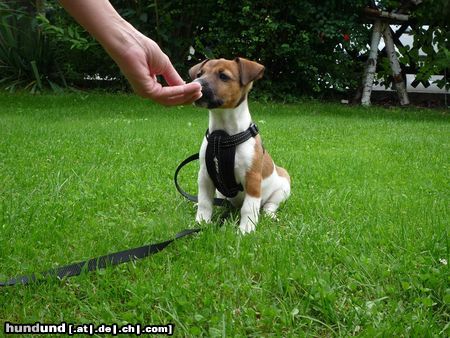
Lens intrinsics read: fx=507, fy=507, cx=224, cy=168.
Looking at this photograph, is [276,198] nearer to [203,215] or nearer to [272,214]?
[272,214]

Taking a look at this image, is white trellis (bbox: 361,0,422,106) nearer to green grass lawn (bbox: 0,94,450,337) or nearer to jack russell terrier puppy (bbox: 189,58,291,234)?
green grass lawn (bbox: 0,94,450,337)

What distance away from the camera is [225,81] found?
3.51 metres

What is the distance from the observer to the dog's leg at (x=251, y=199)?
11.3 ft

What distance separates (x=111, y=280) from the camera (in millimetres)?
2418

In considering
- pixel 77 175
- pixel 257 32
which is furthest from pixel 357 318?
pixel 257 32

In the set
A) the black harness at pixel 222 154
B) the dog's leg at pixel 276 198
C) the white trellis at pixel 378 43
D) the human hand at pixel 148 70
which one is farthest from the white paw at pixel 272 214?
the white trellis at pixel 378 43

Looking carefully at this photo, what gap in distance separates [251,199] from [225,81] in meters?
0.83

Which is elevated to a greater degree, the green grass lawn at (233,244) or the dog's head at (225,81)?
the dog's head at (225,81)

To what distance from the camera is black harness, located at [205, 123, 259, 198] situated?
11.2 feet

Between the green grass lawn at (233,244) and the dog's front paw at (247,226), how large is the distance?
2.7 inches

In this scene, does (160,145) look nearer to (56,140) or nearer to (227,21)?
(56,140)

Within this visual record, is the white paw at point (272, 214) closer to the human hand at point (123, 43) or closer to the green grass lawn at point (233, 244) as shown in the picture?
the green grass lawn at point (233, 244)

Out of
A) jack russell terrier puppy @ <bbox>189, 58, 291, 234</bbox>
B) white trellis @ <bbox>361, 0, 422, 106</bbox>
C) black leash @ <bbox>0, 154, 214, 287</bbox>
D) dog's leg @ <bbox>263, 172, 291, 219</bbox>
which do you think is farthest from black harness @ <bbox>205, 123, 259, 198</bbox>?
white trellis @ <bbox>361, 0, 422, 106</bbox>

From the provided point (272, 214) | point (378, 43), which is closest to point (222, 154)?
point (272, 214)
